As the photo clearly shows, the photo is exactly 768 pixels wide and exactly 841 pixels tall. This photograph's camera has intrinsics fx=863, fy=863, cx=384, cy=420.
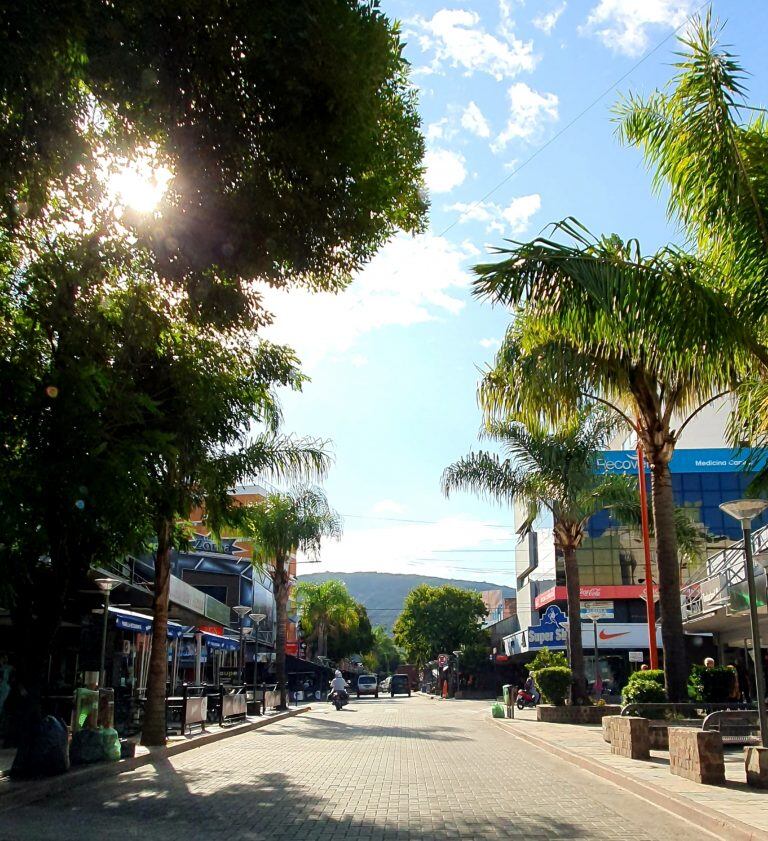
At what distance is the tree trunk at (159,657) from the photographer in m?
17.5

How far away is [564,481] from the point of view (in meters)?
26.0

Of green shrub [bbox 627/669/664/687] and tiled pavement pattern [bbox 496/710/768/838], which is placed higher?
green shrub [bbox 627/669/664/687]

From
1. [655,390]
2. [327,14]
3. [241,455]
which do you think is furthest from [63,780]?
[655,390]

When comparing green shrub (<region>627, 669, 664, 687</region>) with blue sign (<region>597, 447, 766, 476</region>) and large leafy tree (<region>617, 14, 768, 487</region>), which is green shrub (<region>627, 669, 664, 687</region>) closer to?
large leafy tree (<region>617, 14, 768, 487</region>)

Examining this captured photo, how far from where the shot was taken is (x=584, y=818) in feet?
30.8

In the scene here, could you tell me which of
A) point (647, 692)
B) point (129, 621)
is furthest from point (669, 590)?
point (129, 621)

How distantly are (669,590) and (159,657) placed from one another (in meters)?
10.5

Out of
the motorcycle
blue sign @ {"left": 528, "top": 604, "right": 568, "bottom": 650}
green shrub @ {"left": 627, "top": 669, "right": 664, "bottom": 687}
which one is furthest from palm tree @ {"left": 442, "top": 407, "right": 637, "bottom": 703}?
blue sign @ {"left": 528, "top": 604, "right": 568, "bottom": 650}

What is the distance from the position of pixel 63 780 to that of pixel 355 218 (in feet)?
27.7

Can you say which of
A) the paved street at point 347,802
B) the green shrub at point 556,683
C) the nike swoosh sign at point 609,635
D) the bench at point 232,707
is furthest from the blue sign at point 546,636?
the paved street at point 347,802

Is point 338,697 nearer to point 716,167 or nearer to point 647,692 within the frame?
point 647,692

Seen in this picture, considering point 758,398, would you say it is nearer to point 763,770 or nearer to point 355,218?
point 763,770

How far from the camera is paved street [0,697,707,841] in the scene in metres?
8.55

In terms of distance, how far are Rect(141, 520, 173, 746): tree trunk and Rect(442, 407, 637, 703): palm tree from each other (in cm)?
1093
